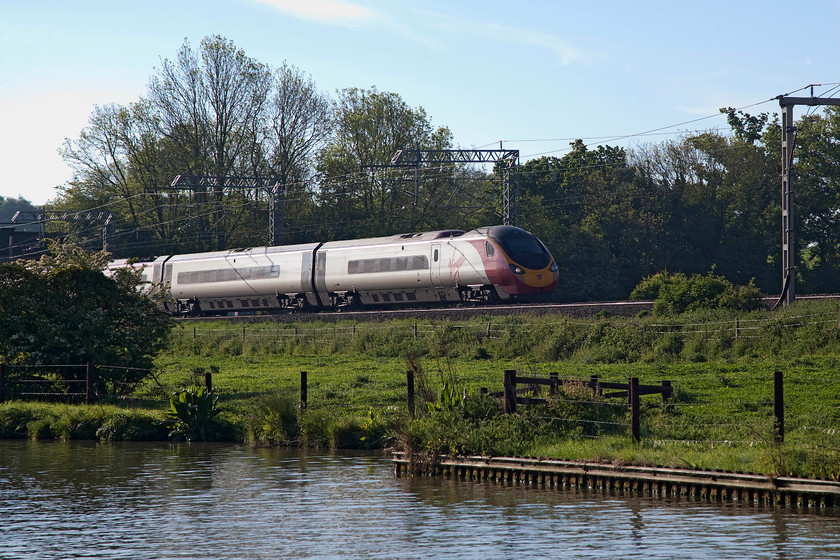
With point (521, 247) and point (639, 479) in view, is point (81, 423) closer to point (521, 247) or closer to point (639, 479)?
point (639, 479)

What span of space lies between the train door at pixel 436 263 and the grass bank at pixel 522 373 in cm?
546

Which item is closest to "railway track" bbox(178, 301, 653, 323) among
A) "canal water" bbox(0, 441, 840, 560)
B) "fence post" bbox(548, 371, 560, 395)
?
"fence post" bbox(548, 371, 560, 395)

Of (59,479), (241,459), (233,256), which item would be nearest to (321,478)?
(241,459)

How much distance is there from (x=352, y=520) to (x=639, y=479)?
14.2ft

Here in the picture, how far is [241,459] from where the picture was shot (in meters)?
20.2

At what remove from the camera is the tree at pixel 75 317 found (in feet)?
93.1

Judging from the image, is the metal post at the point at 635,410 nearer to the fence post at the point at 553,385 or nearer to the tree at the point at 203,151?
the fence post at the point at 553,385

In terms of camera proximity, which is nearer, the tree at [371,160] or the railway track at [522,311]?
the railway track at [522,311]

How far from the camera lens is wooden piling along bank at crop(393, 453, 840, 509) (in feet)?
44.9

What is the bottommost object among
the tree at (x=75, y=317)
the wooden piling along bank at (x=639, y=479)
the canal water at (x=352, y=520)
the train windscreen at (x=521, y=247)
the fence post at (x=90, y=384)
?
the canal water at (x=352, y=520)

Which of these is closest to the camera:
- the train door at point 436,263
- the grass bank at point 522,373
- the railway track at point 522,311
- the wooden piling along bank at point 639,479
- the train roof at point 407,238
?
the wooden piling along bank at point 639,479

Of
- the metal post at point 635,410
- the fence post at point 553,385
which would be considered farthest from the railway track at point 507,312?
the metal post at point 635,410

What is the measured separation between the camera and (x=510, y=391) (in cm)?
1780

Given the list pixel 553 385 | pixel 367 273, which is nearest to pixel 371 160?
pixel 367 273
